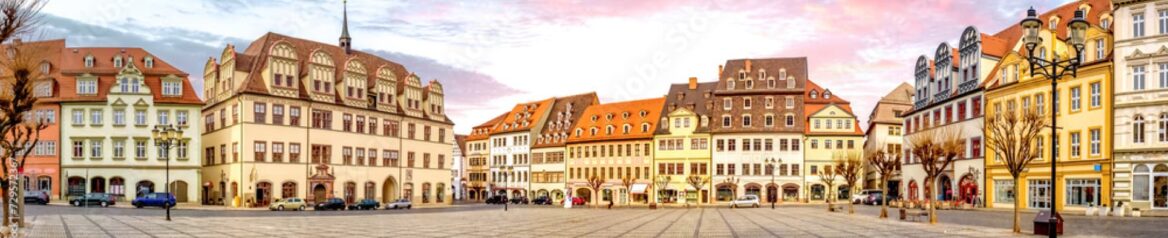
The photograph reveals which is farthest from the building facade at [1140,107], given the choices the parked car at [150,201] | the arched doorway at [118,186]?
the arched doorway at [118,186]

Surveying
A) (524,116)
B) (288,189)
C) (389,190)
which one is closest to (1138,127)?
(288,189)

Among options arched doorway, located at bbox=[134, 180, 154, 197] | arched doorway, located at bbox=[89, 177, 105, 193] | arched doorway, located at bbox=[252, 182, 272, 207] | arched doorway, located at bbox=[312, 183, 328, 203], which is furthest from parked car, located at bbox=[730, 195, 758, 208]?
arched doorway, located at bbox=[89, 177, 105, 193]

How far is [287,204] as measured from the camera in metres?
63.8

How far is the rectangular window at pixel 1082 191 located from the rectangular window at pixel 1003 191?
5.32 meters

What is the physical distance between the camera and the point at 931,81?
71875 mm

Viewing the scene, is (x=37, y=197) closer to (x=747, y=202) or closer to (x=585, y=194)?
(x=747, y=202)

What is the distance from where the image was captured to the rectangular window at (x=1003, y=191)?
58.1m

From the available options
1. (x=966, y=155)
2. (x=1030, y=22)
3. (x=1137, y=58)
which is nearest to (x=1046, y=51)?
(x=1137, y=58)

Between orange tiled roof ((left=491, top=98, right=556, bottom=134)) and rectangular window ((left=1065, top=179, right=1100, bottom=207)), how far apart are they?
70538 mm

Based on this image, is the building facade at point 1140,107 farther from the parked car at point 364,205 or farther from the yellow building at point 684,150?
the parked car at point 364,205

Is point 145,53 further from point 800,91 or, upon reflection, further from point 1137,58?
point 1137,58

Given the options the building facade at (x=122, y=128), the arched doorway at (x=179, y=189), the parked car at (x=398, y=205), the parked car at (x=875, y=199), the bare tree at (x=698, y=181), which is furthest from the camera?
the bare tree at (x=698, y=181)

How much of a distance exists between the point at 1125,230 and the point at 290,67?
58006 millimetres

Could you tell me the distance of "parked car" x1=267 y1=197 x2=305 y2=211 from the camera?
63.2 metres
